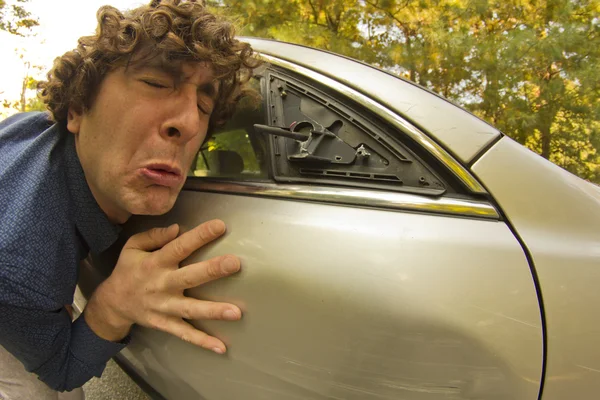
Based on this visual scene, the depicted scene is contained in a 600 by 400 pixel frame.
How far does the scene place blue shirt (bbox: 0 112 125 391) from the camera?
1.04 metres

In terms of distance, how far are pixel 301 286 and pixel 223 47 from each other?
0.85 meters

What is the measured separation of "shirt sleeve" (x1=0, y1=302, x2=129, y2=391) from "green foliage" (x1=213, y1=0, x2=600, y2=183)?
186 inches

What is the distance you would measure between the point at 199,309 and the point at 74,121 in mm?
759

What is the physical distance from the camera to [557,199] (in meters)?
Answer: 1.04

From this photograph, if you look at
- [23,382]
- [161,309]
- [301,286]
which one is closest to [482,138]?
[301,286]

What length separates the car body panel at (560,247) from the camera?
922 mm

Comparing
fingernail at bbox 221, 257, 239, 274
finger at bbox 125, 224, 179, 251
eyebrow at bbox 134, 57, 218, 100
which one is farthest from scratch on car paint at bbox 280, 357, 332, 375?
eyebrow at bbox 134, 57, 218, 100

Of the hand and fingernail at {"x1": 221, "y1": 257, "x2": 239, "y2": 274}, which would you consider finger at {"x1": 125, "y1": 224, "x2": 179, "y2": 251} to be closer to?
the hand

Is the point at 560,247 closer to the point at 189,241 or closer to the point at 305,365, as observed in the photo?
the point at 305,365

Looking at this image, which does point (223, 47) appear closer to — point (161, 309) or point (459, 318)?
point (161, 309)

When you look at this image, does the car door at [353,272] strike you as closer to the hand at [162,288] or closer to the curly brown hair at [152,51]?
the hand at [162,288]

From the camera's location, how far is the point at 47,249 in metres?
1.09

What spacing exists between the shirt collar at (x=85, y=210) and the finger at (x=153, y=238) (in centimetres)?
12

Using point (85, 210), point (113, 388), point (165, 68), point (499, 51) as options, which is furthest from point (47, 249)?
point (499, 51)
